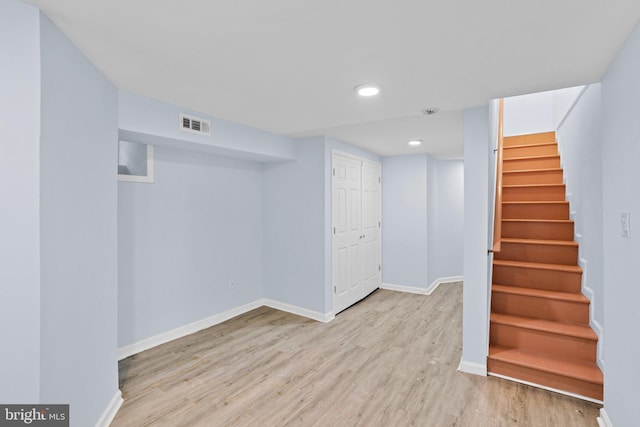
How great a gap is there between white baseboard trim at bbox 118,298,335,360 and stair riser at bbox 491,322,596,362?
179 cm

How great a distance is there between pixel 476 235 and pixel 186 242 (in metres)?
2.82

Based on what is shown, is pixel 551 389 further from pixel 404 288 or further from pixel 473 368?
pixel 404 288

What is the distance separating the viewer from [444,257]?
5.33m

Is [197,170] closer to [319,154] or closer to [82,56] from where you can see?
[319,154]

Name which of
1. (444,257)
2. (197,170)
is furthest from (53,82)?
(444,257)

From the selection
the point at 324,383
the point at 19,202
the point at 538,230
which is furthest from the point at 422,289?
the point at 19,202

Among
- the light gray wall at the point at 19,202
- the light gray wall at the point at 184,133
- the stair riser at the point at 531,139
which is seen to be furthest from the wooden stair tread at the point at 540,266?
the light gray wall at the point at 19,202

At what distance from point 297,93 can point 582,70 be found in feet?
5.84

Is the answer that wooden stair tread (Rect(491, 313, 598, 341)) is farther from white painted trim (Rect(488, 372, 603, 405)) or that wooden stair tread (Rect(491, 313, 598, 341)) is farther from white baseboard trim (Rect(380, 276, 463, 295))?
white baseboard trim (Rect(380, 276, 463, 295))

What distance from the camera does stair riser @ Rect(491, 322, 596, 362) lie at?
7.53 ft

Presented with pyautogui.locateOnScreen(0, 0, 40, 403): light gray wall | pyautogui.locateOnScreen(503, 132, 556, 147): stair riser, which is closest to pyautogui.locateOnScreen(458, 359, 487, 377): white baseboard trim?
pyautogui.locateOnScreen(0, 0, 40, 403): light gray wall

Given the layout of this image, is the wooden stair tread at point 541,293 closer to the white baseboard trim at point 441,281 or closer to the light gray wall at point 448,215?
the white baseboard trim at point 441,281

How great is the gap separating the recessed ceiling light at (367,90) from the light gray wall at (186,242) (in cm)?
201

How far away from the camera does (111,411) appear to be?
1.96 m
